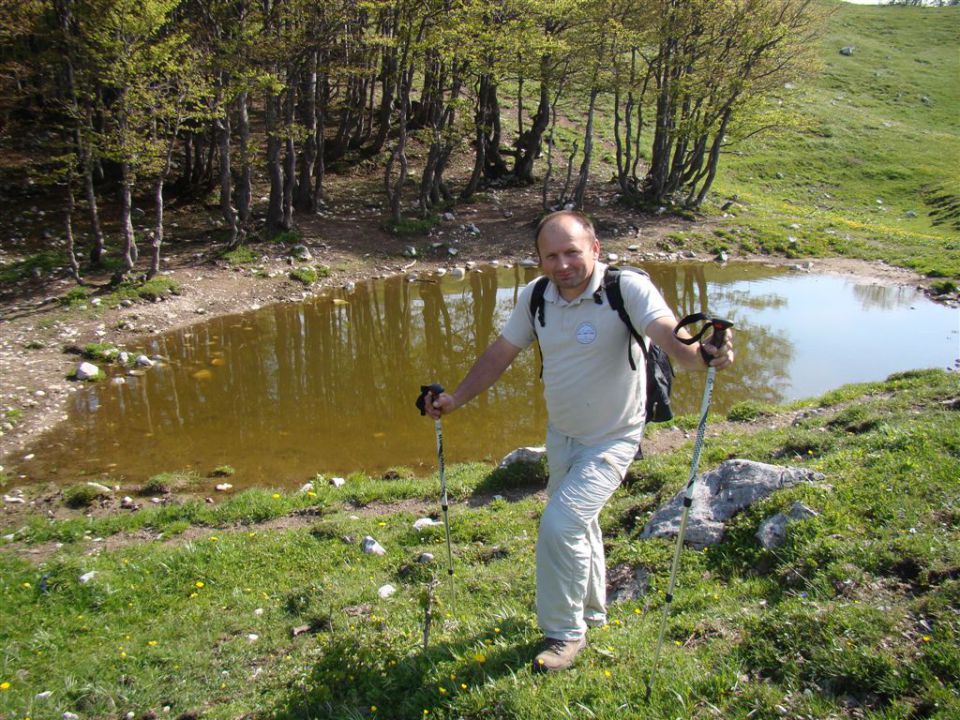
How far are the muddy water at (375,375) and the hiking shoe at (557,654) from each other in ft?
24.8

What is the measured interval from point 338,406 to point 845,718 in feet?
39.7

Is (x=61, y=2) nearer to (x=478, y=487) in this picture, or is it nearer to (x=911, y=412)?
(x=478, y=487)

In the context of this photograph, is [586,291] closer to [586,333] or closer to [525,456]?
[586,333]

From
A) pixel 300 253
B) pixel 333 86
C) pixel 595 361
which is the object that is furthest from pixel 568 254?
pixel 333 86

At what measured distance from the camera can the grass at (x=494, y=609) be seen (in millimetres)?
4113

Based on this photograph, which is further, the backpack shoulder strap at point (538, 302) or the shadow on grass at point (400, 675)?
the backpack shoulder strap at point (538, 302)

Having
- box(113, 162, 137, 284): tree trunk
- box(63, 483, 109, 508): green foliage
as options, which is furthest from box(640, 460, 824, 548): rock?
box(113, 162, 137, 284): tree trunk

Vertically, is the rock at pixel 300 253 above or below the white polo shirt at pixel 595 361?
below

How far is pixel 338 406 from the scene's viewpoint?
1471 centimetres

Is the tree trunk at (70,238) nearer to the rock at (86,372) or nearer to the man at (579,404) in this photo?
the rock at (86,372)

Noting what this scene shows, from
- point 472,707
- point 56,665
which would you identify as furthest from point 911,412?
point 56,665

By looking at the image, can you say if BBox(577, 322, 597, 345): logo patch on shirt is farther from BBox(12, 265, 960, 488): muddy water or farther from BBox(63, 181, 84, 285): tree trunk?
BBox(63, 181, 84, 285): tree trunk

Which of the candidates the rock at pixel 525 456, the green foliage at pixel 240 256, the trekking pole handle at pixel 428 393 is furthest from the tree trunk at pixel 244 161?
the trekking pole handle at pixel 428 393

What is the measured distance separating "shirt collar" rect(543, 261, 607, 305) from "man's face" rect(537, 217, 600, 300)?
0.03 metres
